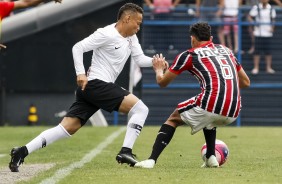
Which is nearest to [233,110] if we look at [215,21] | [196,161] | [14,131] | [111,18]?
[196,161]

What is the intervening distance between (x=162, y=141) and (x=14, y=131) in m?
8.41

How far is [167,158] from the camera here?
11.6m

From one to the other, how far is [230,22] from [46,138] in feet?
42.2

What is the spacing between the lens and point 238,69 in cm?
1023

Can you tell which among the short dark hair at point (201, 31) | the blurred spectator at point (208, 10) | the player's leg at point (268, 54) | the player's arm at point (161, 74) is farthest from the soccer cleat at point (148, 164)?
the player's leg at point (268, 54)

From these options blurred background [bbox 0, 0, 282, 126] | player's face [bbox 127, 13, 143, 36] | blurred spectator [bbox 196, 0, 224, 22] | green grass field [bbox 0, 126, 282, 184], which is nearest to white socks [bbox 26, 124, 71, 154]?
green grass field [bbox 0, 126, 282, 184]

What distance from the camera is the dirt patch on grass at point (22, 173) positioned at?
8891 mm

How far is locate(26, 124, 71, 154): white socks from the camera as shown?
994 centimetres

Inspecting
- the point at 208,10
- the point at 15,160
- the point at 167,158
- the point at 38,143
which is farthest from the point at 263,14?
the point at 15,160

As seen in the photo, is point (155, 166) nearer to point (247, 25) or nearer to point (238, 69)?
point (238, 69)

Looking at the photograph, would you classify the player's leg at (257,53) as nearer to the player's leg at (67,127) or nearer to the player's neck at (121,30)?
the player's neck at (121,30)

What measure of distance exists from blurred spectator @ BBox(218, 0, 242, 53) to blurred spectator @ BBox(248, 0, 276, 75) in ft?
1.28

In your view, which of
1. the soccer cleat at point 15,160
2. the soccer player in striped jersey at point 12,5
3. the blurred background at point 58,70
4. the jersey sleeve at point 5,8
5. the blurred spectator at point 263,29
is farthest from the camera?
the blurred spectator at point 263,29

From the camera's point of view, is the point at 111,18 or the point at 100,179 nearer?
the point at 100,179
